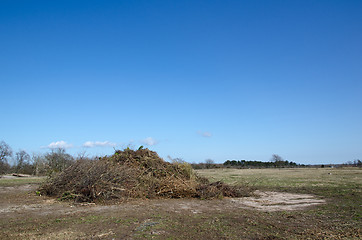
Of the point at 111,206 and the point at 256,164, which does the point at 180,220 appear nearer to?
the point at 111,206

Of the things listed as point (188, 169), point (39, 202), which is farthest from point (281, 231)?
point (39, 202)

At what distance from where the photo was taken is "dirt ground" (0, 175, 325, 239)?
6.34m

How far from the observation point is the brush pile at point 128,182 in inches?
455

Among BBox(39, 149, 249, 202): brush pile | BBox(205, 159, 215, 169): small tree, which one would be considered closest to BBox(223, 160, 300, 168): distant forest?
BBox(205, 159, 215, 169): small tree

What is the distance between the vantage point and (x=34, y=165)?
145 ft

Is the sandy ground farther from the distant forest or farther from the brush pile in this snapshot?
the distant forest

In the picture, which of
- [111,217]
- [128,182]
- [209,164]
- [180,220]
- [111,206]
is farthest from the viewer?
[209,164]

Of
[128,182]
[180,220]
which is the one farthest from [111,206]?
[180,220]

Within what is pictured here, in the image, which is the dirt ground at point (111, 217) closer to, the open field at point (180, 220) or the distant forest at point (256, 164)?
the open field at point (180, 220)

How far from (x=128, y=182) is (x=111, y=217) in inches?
175

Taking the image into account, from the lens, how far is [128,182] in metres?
12.6

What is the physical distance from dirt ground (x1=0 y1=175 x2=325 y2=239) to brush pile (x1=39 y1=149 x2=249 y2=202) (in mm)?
639

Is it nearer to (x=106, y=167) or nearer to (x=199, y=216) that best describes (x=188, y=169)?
(x=106, y=167)

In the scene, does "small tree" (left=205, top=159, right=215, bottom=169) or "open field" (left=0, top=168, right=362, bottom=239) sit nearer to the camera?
"open field" (left=0, top=168, right=362, bottom=239)
